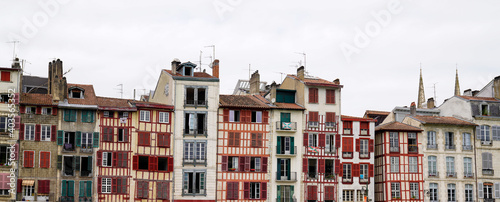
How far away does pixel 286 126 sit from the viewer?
64.1 metres

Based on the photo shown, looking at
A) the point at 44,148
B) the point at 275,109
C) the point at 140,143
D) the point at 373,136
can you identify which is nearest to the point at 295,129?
the point at 275,109

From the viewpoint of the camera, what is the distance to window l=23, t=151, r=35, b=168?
56.9m

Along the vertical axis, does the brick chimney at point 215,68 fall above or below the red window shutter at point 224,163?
above

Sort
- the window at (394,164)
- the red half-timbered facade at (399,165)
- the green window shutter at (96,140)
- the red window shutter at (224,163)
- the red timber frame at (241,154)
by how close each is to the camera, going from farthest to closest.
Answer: the window at (394,164), the red half-timbered facade at (399,165), the red window shutter at (224,163), the red timber frame at (241,154), the green window shutter at (96,140)

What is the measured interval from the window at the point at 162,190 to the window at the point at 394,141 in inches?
796

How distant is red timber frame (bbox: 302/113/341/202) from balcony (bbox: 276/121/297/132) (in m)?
1.24

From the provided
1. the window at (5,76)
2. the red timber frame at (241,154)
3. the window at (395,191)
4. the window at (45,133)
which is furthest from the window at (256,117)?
the window at (5,76)

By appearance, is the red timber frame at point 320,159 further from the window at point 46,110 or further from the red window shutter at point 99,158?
the window at point 46,110

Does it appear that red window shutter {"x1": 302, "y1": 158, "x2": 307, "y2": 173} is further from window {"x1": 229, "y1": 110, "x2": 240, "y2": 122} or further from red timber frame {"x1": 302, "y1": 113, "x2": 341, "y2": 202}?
window {"x1": 229, "y1": 110, "x2": 240, "y2": 122}

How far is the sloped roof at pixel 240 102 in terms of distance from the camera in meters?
63.4

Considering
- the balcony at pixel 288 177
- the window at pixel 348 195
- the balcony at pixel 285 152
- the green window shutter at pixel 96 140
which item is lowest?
the window at pixel 348 195

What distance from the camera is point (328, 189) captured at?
2542 inches

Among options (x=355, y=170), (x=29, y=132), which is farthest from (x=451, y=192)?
(x=29, y=132)

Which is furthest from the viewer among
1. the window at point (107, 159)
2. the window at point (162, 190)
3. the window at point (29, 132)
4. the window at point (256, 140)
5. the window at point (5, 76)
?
the window at point (256, 140)
